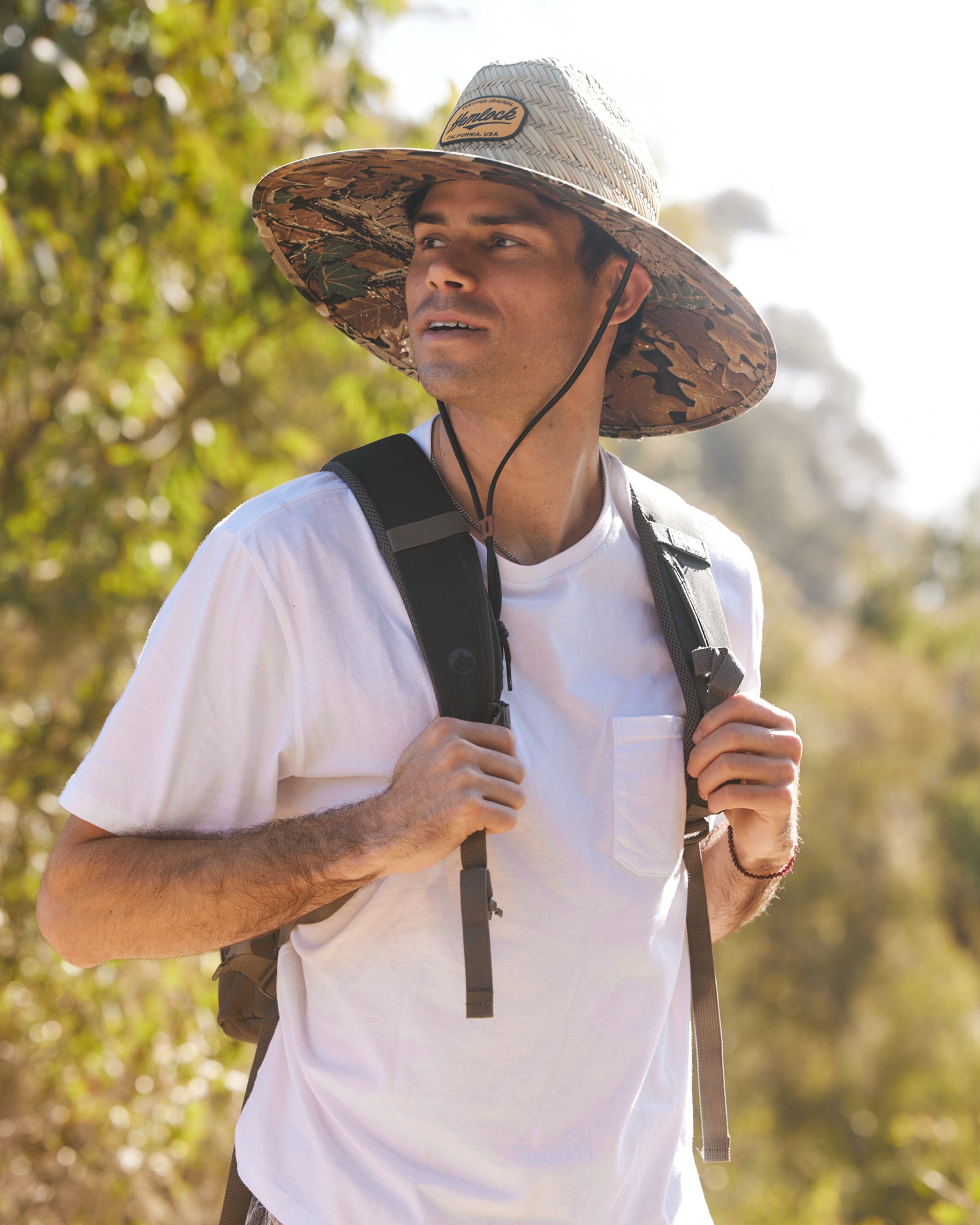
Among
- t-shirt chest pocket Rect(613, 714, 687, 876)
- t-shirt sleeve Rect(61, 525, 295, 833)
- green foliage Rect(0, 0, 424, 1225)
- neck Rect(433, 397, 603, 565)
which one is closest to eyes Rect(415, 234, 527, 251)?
neck Rect(433, 397, 603, 565)

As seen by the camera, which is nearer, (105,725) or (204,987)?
(105,725)

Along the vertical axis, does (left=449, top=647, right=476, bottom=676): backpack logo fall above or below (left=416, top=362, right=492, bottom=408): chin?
below

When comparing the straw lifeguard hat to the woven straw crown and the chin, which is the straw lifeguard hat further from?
the chin

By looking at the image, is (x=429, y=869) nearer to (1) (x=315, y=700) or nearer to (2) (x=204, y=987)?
(1) (x=315, y=700)

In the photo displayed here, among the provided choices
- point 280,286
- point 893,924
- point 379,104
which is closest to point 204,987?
point 280,286

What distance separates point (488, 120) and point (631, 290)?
0.39 m

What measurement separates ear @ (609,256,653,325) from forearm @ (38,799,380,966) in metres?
0.96

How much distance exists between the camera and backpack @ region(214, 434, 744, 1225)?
4.50 feet

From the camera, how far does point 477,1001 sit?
4.31ft

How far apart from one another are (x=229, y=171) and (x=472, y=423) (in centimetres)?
235

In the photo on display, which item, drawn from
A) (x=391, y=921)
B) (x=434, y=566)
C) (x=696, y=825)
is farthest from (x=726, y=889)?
(x=434, y=566)

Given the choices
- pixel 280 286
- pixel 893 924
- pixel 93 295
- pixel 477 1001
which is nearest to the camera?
pixel 477 1001

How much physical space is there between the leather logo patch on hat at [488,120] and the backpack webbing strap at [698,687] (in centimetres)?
60

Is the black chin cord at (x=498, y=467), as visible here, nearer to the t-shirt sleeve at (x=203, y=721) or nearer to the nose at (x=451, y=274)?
the nose at (x=451, y=274)
